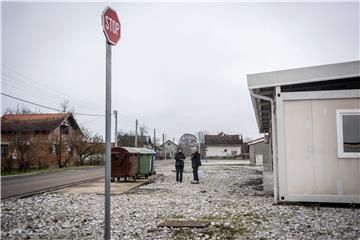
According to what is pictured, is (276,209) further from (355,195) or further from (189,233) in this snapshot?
(189,233)

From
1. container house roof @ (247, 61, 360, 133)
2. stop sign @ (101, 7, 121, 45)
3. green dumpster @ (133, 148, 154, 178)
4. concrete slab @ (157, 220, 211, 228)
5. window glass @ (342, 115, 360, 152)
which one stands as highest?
container house roof @ (247, 61, 360, 133)

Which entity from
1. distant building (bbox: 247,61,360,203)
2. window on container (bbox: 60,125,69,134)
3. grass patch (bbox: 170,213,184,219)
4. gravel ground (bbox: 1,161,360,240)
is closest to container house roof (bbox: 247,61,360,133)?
distant building (bbox: 247,61,360,203)

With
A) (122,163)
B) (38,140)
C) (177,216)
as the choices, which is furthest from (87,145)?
(177,216)

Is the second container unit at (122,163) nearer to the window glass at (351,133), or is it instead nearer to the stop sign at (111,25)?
the window glass at (351,133)

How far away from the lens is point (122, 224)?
6.93 metres

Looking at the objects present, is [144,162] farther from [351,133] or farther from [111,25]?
[111,25]

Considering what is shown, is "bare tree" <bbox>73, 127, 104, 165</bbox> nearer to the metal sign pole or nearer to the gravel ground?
the gravel ground

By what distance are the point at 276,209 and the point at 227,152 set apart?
75.4m

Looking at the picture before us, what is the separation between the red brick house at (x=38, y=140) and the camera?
3077cm

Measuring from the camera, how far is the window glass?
8.54m

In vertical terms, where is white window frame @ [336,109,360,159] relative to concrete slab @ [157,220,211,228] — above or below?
→ above

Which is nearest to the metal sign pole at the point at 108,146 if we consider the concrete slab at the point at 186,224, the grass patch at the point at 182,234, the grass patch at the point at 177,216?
the grass patch at the point at 182,234

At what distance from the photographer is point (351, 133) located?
28.2ft

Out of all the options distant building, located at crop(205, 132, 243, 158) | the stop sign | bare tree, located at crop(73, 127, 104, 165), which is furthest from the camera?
distant building, located at crop(205, 132, 243, 158)
